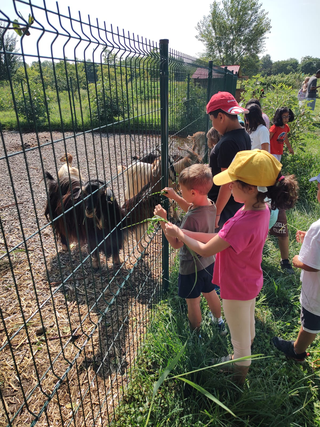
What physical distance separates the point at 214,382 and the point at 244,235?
1223 millimetres

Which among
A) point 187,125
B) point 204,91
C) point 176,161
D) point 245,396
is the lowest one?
point 245,396

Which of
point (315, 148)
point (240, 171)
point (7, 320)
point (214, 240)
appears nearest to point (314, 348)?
point (214, 240)

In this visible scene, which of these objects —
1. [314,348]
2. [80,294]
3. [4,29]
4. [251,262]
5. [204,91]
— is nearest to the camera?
[4,29]

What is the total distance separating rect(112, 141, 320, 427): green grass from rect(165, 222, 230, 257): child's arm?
620 mm

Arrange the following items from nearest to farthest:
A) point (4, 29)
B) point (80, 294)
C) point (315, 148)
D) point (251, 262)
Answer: point (4, 29) → point (251, 262) → point (80, 294) → point (315, 148)

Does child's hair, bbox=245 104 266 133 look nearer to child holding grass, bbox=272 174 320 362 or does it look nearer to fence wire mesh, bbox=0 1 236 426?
fence wire mesh, bbox=0 1 236 426

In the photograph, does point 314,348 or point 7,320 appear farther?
point 7,320

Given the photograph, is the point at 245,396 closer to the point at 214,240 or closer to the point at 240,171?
the point at 214,240

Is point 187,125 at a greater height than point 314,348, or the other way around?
point 187,125

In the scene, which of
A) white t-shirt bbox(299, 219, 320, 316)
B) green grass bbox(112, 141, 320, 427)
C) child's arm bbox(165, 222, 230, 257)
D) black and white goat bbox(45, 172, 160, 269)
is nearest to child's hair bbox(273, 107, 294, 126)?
black and white goat bbox(45, 172, 160, 269)

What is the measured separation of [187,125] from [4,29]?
12.9ft

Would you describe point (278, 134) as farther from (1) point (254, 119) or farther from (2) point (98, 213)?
(2) point (98, 213)

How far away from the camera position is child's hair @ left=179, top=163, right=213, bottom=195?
7.51 ft

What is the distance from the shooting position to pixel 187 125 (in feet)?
15.4
